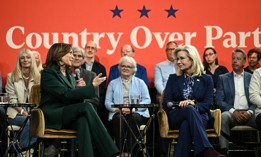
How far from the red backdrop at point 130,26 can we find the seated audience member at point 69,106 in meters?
2.58

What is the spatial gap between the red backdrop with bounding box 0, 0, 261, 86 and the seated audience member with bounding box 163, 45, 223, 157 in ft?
6.71

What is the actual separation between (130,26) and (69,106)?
3.12 m

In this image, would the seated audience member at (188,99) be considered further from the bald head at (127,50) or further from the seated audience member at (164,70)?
the bald head at (127,50)

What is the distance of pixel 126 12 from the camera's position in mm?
8898

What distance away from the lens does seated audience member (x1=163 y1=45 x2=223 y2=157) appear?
625 cm

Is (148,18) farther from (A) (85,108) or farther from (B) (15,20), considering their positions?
(A) (85,108)

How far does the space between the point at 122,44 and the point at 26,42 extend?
4.50 ft

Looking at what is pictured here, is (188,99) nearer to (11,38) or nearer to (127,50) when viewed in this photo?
(127,50)

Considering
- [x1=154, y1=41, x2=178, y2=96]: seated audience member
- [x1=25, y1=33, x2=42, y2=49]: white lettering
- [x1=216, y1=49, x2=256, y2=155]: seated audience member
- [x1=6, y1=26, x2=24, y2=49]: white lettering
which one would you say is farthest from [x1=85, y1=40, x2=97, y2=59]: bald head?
[x1=216, y1=49, x2=256, y2=155]: seated audience member

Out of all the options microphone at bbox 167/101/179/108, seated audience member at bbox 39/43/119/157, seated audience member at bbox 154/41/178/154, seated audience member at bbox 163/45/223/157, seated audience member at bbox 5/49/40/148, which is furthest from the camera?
seated audience member at bbox 154/41/178/154

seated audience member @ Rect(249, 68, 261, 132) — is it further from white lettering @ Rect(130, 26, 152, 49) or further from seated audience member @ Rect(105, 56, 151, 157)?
white lettering @ Rect(130, 26, 152, 49)

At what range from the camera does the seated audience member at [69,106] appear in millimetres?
5828

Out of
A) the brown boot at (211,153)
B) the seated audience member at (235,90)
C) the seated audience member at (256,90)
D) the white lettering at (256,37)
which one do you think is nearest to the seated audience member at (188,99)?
the brown boot at (211,153)

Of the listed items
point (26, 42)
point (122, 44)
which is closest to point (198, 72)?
point (122, 44)
